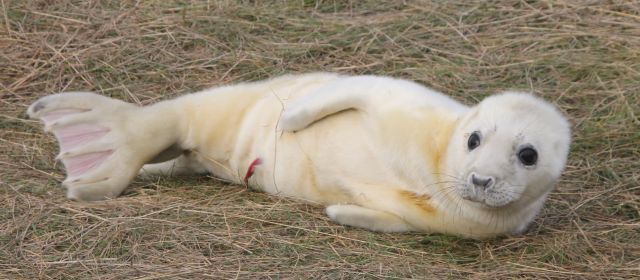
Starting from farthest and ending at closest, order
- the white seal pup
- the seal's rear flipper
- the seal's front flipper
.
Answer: the seal's rear flipper → the seal's front flipper → the white seal pup

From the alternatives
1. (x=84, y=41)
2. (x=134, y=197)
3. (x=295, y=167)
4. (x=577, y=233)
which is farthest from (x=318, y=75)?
(x=84, y=41)

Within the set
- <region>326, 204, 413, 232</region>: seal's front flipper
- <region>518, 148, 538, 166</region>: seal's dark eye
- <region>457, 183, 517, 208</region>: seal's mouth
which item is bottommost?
<region>326, 204, 413, 232</region>: seal's front flipper

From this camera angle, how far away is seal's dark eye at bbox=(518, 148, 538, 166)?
4.24 m

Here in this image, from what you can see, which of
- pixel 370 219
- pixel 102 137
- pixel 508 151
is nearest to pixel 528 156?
pixel 508 151

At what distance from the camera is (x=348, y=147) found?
4.86 m

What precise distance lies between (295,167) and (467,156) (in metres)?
0.88

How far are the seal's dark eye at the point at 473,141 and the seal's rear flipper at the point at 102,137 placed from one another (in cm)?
142

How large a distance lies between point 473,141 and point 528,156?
0.73 ft

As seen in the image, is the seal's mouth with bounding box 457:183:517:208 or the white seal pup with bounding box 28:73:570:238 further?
the white seal pup with bounding box 28:73:570:238

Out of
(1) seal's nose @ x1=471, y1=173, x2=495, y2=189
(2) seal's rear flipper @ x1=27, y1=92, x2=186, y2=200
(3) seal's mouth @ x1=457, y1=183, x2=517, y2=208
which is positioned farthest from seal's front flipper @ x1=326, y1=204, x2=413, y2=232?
(2) seal's rear flipper @ x1=27, y1=92, x2=186, y2=200

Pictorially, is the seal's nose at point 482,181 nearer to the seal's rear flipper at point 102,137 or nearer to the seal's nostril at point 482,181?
the seal's nostril at point 482,181

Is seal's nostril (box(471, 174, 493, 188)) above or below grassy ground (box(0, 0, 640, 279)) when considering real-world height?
above

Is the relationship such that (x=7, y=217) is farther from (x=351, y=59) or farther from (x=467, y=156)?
(x=351, y=59)

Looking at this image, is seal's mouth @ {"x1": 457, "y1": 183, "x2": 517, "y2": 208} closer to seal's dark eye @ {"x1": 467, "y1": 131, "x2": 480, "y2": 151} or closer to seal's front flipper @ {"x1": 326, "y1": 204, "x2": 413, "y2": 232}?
seal's dark eye @ {"x1": 467, "y1": 131, "x2": 480, "y2": 151}
